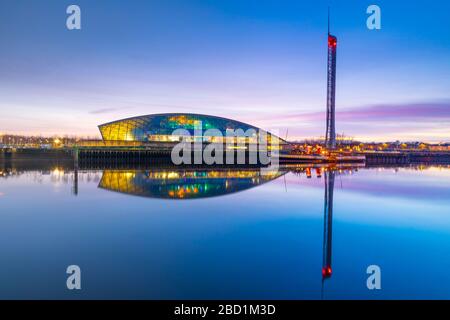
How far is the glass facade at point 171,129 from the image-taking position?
7438 centimetres

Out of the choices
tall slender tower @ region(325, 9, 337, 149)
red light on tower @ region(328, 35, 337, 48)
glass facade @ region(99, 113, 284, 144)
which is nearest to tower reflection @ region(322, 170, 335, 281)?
tall slender tower @ region(325, 9, 337, 149)

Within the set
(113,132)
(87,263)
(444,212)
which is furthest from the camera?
(113,132)

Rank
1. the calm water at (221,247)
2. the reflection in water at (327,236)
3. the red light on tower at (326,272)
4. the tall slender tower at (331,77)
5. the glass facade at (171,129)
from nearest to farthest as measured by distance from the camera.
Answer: the calm water at (221,247) < the red light on tower at (326,272) < the reflection in water at (327,236) < the tall slender tower at (331,77) < the glass facade at (171,129)

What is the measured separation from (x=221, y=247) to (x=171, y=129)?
67971 mm

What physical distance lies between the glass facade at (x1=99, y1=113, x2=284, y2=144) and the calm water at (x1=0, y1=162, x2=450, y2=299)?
58.3m

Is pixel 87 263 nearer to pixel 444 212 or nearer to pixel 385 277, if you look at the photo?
pixel 385 277

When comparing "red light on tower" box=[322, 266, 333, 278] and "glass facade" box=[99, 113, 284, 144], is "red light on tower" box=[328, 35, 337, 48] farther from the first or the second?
"red light on tower" box=[322, 266, 333, 278]

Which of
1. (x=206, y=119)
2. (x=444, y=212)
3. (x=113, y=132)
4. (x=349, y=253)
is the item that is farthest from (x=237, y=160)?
(x=349, y=253)

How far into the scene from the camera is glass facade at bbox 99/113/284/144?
7438 centimetres

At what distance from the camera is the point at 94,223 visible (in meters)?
11.7

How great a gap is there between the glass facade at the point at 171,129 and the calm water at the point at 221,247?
191 ft

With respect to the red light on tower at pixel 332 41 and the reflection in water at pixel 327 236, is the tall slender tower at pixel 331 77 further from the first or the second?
the reflection in water at pixel 327 236

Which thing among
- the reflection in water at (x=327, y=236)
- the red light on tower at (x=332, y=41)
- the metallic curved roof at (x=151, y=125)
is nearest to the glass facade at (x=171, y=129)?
the metallic curved roof at (x=151, y=125)

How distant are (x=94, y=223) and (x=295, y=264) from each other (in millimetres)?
7025
